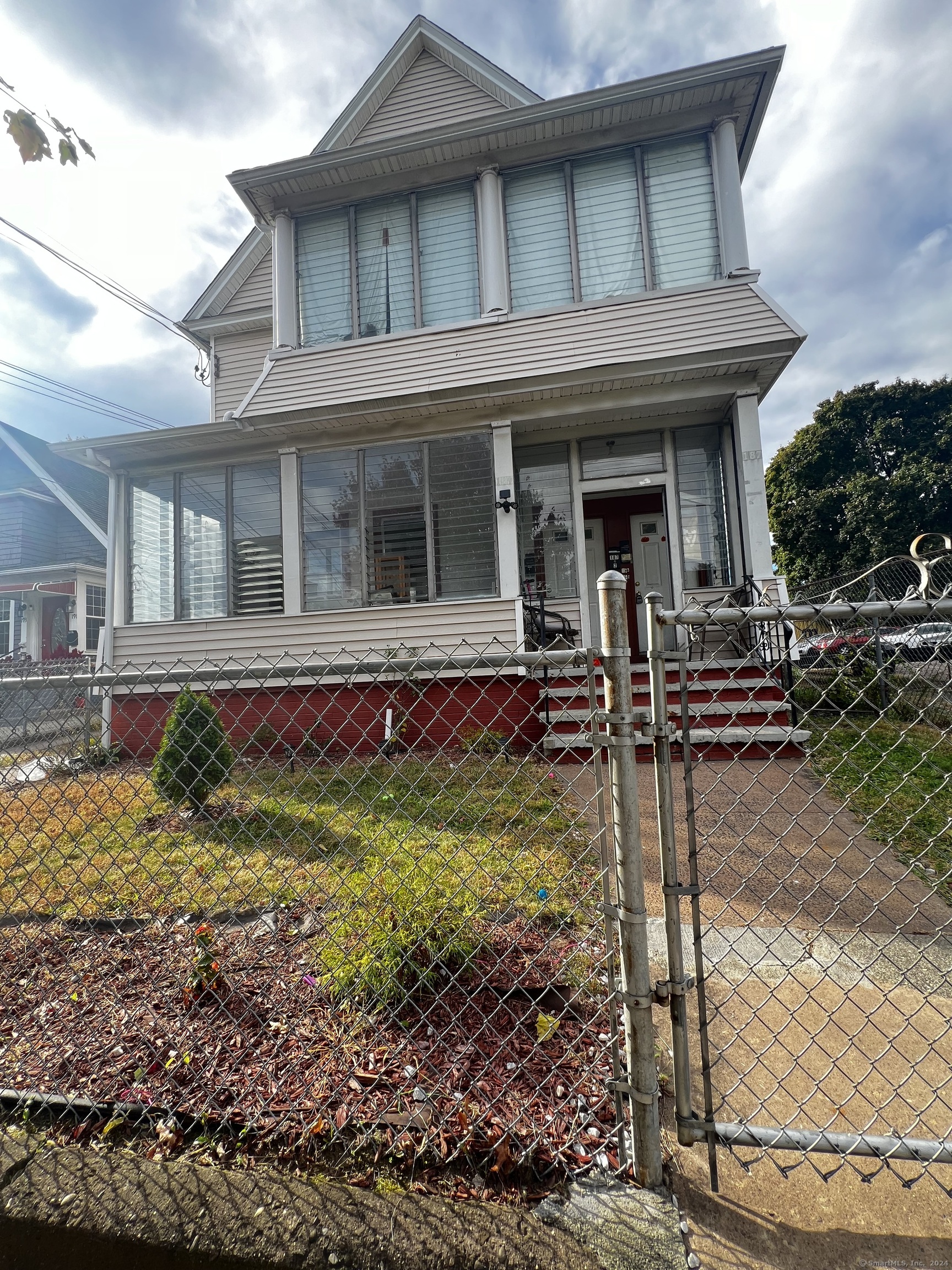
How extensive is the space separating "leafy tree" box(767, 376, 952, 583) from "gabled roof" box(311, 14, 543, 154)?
19.0 meters

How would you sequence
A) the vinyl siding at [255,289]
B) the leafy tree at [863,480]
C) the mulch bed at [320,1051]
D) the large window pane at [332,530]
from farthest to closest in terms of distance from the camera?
the leafy tree at [863,480], the vinyl siding at [255,289], the large window pane at [332,530], the mulch bed at [320,1051]

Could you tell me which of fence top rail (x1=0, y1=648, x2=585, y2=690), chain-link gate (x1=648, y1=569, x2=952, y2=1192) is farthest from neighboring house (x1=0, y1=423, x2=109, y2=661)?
chain-link gate (x1=648, y1=569, x2=952, y2=1192)

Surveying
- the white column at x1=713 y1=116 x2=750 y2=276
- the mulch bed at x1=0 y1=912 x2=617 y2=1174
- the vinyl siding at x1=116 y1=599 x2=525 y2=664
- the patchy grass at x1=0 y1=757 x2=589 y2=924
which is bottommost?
the mulch bed at x1=0 y1=912 x2=617 y2=1174

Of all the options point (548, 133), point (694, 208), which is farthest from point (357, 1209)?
point (548, 133)

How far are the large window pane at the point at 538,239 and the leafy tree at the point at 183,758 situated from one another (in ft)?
20.4

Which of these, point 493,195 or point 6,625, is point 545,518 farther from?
point 6,625

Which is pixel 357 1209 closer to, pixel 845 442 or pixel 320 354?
pixel 320 354

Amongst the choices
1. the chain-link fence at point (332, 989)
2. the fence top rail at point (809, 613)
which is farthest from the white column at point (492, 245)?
the fence top rail at point (809, 613)

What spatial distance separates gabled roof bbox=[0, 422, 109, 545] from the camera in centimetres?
1709

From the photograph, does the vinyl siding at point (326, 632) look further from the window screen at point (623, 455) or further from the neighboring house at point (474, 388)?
the window screen at point (623, 455)

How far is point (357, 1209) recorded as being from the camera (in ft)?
4.45

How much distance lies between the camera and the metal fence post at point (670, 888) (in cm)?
137

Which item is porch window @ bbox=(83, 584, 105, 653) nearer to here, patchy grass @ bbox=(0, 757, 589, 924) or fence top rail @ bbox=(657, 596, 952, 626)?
patchy grass @ bbox=(0, 757, 589, 924)

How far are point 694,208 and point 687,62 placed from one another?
1458mm
